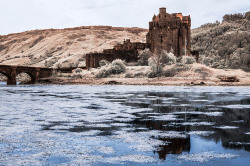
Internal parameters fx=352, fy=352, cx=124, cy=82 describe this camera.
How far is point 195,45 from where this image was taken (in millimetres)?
122750

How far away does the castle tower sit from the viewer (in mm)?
77938

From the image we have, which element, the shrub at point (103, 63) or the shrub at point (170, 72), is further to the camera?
the shrub at point (103, 63)

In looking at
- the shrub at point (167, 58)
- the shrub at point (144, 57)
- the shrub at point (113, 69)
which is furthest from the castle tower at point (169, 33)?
the shrub at point (113, 69)

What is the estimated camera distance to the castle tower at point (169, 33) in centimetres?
7794

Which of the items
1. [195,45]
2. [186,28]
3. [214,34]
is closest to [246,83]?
[186,28]

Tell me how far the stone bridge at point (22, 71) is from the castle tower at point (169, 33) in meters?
27.3

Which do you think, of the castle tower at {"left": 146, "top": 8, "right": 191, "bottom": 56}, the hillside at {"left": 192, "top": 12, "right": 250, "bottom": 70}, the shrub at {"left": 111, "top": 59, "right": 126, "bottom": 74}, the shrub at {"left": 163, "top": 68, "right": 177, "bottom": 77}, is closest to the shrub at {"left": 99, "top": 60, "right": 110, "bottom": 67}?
the shrub at {"left": 111, "top": 59, "right": 126, "bottom": 74}

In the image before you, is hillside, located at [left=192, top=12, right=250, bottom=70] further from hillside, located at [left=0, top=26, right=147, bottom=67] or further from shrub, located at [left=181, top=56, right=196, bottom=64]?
hillside, located at [left=0, top=26, right=147, bottom=67]

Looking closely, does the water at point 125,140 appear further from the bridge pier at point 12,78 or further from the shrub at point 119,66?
the bridge pier at point 12,78

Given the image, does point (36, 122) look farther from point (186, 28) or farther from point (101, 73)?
point (186, 28)

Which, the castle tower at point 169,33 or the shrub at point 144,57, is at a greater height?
the castle tower at point 169,33

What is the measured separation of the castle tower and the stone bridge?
2730 cm

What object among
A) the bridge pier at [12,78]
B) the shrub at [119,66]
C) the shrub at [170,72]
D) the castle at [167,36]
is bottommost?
the bridge pier at [12,78]

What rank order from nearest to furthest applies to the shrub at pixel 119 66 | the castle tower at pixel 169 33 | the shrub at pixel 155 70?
the shrub at pixel 155 70, the shrub at pixel 119 66, the castle tower at pixel 169 33
